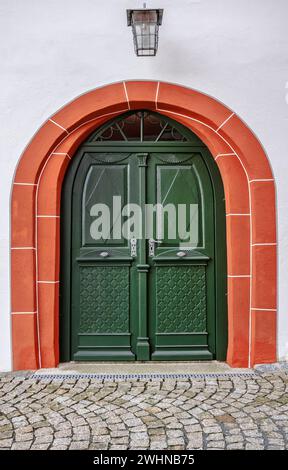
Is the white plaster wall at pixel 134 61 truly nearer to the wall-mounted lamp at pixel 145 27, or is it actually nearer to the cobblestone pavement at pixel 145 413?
the wall-mounted lamp at pixel 145 27

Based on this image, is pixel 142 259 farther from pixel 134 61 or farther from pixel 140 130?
pixel 134 61

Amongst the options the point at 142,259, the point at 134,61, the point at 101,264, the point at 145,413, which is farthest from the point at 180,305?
the point at 134,61

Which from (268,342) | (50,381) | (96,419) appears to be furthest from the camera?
(268,342)

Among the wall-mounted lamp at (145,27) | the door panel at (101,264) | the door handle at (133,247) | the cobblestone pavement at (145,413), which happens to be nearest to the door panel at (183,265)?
the door handle at (133,247)

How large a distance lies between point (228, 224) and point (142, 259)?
1.00 meters

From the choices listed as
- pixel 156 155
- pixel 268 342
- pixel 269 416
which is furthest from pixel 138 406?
pixel 156 155

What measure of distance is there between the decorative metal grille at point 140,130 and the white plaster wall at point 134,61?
432 millimetres

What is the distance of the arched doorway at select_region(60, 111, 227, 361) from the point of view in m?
4.20

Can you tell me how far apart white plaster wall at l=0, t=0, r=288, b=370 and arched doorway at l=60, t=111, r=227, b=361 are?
541 millimetres

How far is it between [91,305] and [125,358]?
2.23ft

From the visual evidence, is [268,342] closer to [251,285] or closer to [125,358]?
[251,285]

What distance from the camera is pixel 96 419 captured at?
2.84 metres

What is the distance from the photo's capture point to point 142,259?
4.20 metres

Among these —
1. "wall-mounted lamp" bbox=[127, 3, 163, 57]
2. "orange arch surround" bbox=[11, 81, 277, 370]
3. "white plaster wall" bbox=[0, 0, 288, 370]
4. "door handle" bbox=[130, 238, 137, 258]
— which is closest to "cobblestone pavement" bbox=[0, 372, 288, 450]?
"orange arch surround" bbox=[11, 81, 277, 370]
